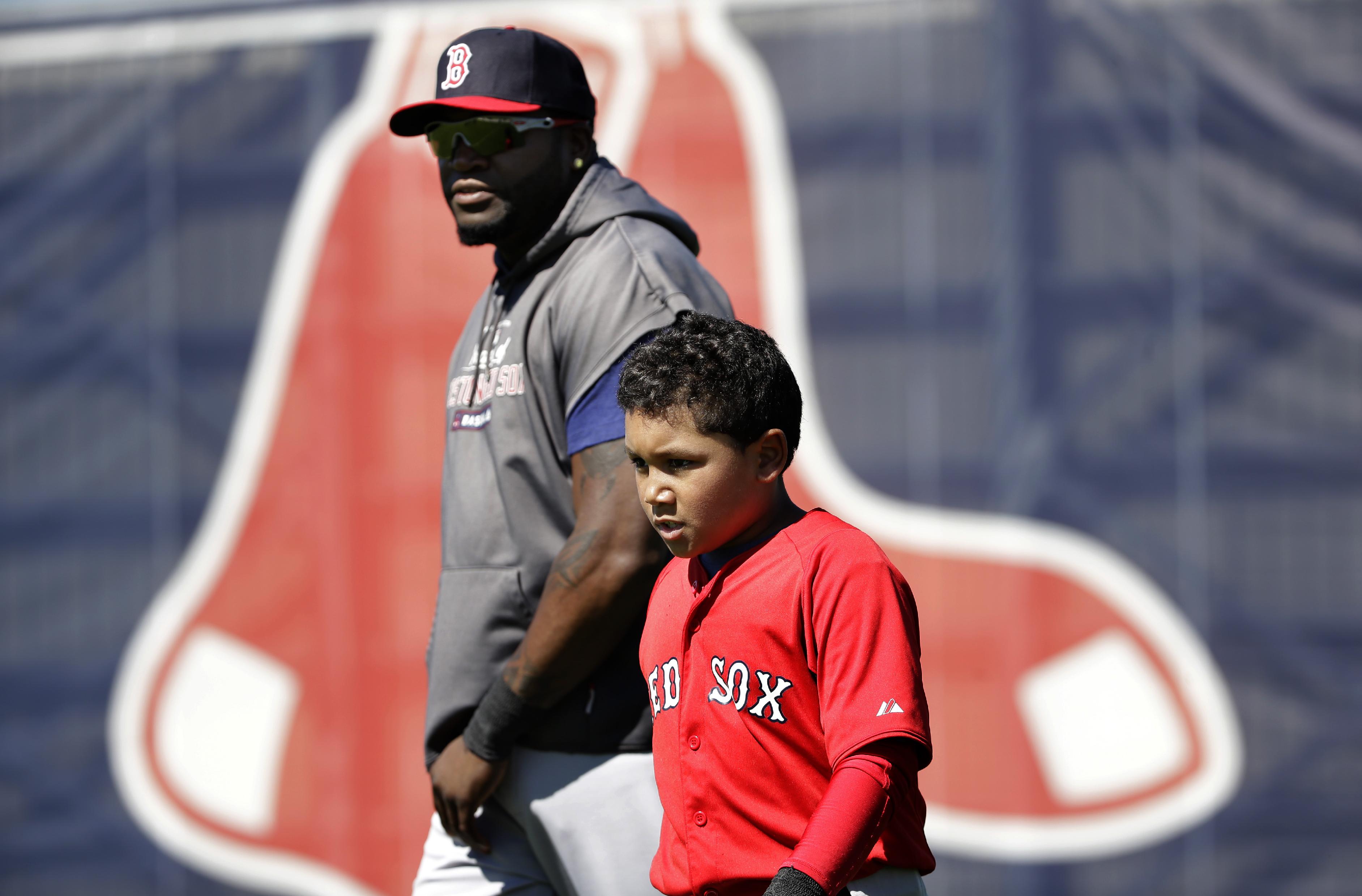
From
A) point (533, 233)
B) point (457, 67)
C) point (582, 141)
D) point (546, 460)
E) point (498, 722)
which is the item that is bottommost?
point (498, 722)

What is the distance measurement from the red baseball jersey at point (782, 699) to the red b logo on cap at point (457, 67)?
912mm

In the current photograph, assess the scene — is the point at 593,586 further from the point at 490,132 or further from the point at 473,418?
the point at 490,132

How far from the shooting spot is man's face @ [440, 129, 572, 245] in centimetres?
186

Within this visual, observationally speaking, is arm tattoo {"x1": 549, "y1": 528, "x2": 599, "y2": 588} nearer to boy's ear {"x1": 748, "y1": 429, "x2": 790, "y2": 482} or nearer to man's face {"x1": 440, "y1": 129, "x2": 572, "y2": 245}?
boy's ear {"x1": 748, "y1": 429, "x2": 790, "y2": 482}

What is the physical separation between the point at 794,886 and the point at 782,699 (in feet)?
0.70

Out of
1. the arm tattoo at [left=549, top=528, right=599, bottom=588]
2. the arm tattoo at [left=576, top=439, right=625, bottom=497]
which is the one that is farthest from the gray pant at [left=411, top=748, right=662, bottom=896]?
the arm tattoo at [left=576, top=439, right=625, bottom=497]

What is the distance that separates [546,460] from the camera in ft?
5.89

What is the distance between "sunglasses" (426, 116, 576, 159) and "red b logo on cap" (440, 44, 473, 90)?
6 centimetres

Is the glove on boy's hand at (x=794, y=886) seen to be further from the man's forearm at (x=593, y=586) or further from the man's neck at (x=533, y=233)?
the man's neck at (x=533, y=233)

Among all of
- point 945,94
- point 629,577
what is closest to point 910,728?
point 629,577

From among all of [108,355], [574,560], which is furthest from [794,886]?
[108,355]

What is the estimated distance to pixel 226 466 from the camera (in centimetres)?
450

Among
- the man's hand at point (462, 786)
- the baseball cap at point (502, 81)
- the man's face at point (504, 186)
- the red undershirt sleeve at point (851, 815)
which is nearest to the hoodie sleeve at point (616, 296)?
the man's face at point (504, 186)

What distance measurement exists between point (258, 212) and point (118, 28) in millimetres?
891
